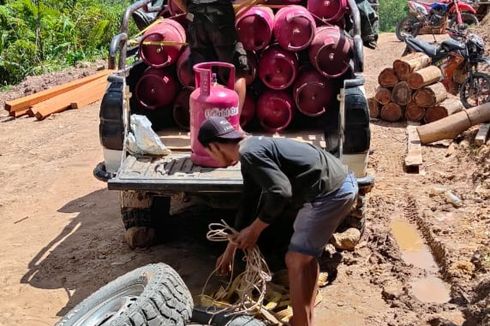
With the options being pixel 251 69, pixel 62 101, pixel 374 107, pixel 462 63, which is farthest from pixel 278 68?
pixel 62 101

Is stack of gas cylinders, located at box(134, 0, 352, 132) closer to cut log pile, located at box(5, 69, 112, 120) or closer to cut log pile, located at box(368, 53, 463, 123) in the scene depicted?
cut log pile, located at box(368, 53, 463, 123)

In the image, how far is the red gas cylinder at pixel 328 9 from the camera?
6359 mm

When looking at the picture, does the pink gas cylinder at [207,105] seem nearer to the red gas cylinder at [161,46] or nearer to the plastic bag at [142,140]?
the plastic bag at [142,140]

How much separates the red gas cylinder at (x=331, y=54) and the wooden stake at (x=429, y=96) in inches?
157

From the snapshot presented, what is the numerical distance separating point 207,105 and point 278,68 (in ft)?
3.78

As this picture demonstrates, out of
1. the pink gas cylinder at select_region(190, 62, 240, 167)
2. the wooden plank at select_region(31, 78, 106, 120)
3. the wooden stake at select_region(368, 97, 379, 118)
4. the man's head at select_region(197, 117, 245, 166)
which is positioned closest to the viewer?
the man's head at select_region(197, 117, 245, 166)

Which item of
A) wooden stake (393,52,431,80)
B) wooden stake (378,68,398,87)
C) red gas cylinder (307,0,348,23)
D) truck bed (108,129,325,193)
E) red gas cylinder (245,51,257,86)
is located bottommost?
wooden stake (378,68,398,87)

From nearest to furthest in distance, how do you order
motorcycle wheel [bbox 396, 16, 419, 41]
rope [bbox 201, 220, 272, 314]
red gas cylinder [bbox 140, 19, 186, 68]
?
rope [bbox 201, 220, 272, 314], red gas cylinder [bbox 140, 19, 186, 68], motorcycle wheel [bbox 396, 16, 419, 41]

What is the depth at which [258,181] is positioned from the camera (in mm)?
3684

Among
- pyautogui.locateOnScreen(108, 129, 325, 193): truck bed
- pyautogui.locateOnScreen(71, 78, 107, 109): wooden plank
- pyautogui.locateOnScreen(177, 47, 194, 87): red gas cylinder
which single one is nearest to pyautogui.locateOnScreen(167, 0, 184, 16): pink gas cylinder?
pyautogui.locateOnScreen(177, 47, 194, 87): red gas cylinder

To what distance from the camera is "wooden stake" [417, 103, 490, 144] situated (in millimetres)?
8594

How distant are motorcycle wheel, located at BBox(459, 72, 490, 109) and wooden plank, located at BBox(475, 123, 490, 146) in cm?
118

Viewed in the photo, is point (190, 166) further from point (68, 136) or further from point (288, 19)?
point (68, 136)

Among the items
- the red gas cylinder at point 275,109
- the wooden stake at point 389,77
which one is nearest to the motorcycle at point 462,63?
the wooden stake at point 389,77
